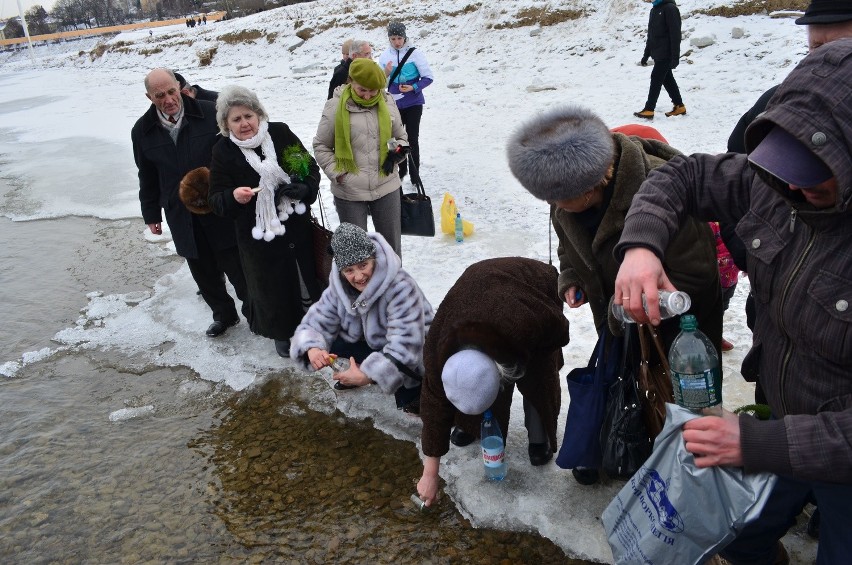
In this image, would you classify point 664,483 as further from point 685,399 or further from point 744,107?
point 744,107

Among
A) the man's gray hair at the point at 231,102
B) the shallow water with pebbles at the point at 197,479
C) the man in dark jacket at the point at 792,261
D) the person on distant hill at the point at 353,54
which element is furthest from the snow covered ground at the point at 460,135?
the man's gray hair at the point at 231,102

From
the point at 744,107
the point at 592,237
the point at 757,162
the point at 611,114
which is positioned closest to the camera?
the point at 757,162

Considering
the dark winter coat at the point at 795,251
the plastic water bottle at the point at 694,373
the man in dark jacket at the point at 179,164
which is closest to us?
the dark winter coat at the point at 795,251

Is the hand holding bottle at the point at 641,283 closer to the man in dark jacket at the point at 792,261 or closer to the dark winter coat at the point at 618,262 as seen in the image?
the man in dark jacket at the point at 792,261

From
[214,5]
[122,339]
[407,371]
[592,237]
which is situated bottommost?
[122,339]

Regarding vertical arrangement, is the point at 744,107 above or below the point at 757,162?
below

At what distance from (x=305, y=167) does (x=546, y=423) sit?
7.69ft

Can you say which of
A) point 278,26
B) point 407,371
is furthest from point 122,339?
point 278,26

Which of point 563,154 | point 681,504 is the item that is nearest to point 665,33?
point 563,154

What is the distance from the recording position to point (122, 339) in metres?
5.14

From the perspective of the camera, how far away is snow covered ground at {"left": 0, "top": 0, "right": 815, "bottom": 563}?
3.34 m

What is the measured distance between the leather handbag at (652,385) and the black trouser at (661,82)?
7345 millimetres

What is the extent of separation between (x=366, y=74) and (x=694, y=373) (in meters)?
3.51

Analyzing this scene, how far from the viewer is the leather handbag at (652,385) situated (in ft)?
7.05
